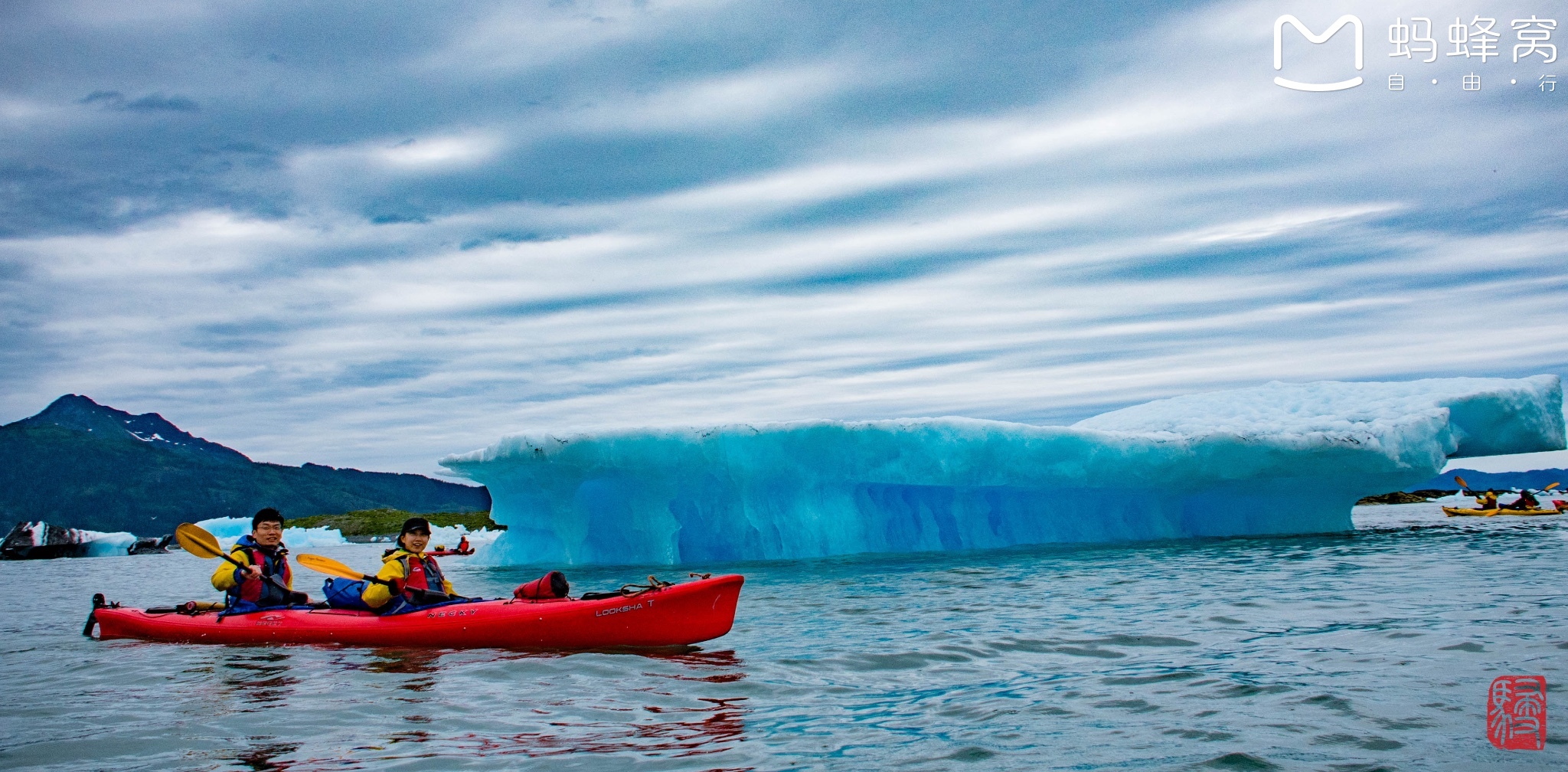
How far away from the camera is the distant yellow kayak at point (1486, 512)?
24903 millimetres

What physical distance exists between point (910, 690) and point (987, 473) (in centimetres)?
1017

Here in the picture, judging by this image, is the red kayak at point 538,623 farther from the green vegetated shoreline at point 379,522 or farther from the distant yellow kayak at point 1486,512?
the green vegetated shoreline at point 379,522

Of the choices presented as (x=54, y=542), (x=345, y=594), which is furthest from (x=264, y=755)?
(x=54, y=542)

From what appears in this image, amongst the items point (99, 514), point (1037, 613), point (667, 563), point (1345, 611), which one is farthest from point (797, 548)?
point (99, 514)

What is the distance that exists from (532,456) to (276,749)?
9289mm

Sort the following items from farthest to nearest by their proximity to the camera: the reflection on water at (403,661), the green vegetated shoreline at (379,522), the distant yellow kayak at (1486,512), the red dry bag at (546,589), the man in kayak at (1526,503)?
the green vegetated shoreline at (379,522), the man in kayak at (1526,503), the distant yellow kayak at (1486,512), the red dry bag at (546,589), the reflection on water at (403,661)

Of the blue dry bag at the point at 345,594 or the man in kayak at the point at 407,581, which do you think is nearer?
the man in kayak at the point at 407,581

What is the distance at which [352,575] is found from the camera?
911 centimetres

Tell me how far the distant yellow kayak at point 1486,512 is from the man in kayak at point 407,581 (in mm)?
24322

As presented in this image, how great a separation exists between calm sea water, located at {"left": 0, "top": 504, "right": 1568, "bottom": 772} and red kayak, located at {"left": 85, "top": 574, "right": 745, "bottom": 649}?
172 millimetres

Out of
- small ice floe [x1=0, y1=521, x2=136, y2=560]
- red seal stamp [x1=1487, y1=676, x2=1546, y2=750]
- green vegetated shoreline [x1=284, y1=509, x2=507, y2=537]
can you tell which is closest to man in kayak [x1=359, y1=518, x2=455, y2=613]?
red seal stamp [x1=1487, y1=676, x2=1546, y2=750]

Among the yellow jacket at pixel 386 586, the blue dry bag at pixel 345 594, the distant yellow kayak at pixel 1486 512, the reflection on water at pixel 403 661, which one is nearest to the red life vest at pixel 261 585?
the blue dry bag at pixel 345 594

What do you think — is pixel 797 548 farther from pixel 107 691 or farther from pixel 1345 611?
pixel 107 691

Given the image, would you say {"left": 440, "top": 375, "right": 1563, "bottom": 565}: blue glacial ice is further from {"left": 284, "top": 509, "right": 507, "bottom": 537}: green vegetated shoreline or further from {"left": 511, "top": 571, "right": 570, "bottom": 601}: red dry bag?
{"left": 284, "top": 509, "right": 507, "bottom": 537}: green vegetated shoreline
